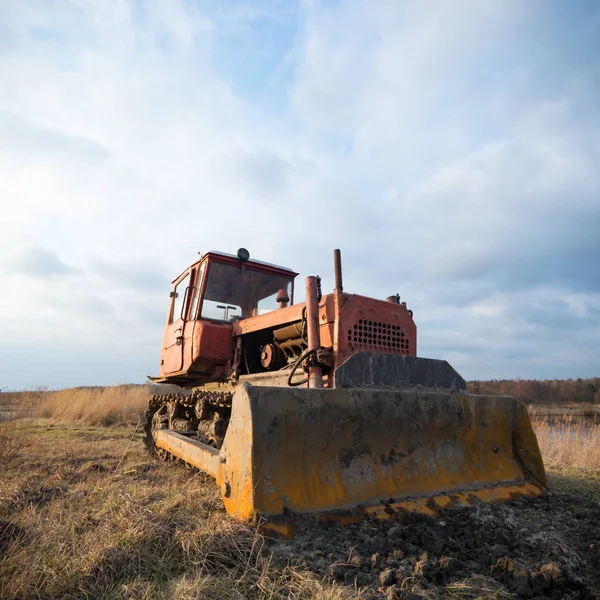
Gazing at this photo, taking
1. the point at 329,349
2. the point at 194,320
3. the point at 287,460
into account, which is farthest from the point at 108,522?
the point at 194,320

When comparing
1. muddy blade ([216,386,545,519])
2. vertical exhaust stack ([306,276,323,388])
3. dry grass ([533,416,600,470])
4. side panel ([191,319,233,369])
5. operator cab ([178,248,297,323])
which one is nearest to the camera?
muddy blade ([216,386,545,519])

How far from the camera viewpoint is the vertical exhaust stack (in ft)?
13.4

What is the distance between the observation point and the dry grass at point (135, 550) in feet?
6.68

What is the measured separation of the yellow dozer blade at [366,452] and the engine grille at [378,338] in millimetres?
634

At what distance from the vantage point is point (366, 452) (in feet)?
11.0

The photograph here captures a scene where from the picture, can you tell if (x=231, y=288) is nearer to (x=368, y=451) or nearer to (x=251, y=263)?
(x=251, y=263)

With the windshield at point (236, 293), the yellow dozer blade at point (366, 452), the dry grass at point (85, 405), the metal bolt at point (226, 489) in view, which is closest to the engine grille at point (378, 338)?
the yellow dozer blade at point (366, 452)

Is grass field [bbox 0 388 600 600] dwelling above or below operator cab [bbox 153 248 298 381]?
below

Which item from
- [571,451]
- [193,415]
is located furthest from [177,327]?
[571,451]

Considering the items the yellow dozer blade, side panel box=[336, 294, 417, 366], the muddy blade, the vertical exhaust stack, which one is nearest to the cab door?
the yellow dozer blade

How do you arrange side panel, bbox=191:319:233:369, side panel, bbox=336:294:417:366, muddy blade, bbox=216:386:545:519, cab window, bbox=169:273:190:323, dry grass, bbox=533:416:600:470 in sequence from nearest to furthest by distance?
muddy blade, bbox=216:386:545:519 → side panel, bbox=336:294:417:366 → side panel, bbox=191:319:233:369 → cab window, bbox=169:273:190:323 → dry grass, bbox=533:416:600:470

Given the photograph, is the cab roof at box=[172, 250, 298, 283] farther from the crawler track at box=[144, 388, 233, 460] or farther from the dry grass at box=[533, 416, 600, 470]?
the dry grass at box=[533, 416, 600, 470]

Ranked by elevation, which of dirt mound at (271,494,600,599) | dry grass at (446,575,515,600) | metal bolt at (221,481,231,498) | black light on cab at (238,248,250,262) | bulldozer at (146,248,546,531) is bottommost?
dry grass at (446,575,515,600)

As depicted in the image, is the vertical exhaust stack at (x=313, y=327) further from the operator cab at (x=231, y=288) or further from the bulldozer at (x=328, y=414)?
the operator cab at (x=231, y=288)
